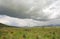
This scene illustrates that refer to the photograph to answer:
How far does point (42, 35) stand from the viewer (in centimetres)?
2175

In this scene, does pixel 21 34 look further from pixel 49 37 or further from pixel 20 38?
pixel 49 37

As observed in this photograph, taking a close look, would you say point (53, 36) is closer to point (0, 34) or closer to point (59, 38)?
point (59, 38)

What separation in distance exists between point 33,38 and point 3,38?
312 cm

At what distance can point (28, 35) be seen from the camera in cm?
2152

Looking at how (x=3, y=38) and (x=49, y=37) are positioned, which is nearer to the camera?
(x=3, y=38)

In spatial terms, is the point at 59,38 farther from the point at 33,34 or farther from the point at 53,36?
the point at 33,34

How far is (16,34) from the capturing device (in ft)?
69.9

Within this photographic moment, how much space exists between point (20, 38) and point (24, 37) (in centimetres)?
58

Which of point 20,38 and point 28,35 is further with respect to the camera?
point 28,35

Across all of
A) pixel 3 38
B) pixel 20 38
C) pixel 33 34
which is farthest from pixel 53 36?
pixel 3 38

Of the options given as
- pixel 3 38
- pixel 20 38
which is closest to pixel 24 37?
pixel 20 38

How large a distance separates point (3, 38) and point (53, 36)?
219 inches

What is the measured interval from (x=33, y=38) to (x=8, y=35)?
256 cm

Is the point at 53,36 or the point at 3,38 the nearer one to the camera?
the point at 3,38
